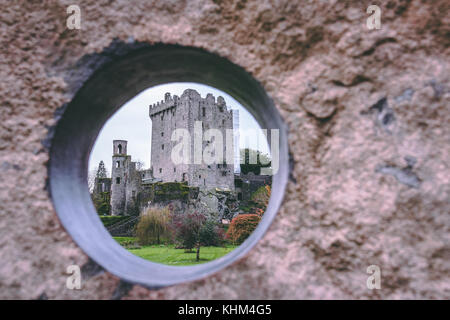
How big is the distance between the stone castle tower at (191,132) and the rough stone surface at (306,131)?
1286 inches

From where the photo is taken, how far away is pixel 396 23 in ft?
5.12

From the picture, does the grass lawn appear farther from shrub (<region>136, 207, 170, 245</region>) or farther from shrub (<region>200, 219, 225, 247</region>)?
shrub (<region>136, 207, 170, 245</region>)

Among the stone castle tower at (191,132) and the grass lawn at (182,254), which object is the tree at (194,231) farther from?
the stone castle tower at (191,132)

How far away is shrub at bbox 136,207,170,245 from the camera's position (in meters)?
20.2

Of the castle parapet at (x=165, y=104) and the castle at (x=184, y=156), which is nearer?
the castle at (x=184, y=156)

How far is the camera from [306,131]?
1562mm

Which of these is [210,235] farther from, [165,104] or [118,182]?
[165,104]

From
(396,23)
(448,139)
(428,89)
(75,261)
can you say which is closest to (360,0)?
(396,23)

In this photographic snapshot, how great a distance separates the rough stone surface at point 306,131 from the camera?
4.75ft

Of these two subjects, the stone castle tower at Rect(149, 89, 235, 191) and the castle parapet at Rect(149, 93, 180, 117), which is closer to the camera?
the stone castle tower at Rect(149, 89, 235, 191)

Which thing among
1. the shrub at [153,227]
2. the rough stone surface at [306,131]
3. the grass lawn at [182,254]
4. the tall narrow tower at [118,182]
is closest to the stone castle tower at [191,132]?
the tall narrow tower at [118,182]

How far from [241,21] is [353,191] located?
1078mm

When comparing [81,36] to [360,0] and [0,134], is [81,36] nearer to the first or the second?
[0,134]

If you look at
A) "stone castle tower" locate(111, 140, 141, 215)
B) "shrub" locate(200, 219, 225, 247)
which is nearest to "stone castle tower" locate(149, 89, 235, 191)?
"stone castle tower" locate(111, 140, 141, 215)
